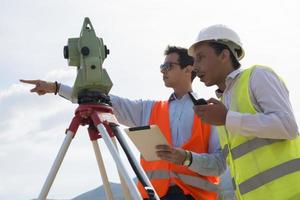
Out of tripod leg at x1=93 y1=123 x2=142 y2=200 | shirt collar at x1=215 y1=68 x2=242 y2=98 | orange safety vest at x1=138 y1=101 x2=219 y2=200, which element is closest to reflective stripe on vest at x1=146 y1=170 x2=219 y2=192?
orange safety vest at x1=138 y1=101 x2=219 y2=200

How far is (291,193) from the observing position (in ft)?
11.8

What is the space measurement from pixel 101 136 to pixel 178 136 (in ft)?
5.18

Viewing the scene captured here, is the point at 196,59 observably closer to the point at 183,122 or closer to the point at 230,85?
the point at 230,85

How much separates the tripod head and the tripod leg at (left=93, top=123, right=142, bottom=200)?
392 millimetres

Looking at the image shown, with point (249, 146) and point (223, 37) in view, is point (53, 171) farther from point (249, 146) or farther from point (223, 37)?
point (223, 37)

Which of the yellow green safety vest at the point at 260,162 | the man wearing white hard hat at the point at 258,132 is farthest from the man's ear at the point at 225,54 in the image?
the yellow green safety vest at the point at 260,162

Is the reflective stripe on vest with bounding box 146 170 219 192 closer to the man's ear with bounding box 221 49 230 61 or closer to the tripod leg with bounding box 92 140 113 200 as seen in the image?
the tripod leg with bounding box 92 140 113 200

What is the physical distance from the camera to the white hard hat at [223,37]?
4375 millimetres

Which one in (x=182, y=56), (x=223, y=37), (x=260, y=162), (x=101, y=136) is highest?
(x=223, y=37)

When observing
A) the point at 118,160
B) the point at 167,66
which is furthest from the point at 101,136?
the point at 167,66

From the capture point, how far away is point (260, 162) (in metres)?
3.79

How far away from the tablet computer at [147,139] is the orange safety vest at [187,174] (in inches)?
8.5

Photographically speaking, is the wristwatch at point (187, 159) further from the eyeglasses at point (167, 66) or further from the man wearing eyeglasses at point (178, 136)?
the eyeglasses at point (167, 66)

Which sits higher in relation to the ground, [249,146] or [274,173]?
[249,146]
